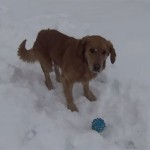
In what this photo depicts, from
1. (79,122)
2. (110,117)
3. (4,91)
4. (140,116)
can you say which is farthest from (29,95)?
(140,116)

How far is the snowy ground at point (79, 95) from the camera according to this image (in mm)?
4000

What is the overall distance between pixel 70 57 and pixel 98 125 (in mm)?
923

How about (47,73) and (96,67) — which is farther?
(47,73)

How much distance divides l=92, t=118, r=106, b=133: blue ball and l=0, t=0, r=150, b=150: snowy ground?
0.21ft

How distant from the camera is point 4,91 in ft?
15.2

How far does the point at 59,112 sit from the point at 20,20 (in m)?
3.14

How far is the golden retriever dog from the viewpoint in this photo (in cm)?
414

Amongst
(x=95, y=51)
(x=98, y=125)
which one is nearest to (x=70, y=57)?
(x=95, y=51)

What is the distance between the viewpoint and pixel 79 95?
5008mm

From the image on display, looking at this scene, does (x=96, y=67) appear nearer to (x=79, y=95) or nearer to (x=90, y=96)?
(x=90, y=96)

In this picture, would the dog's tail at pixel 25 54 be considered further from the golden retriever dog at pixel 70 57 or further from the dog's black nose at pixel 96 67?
the dog's black nose at pixel 96 67

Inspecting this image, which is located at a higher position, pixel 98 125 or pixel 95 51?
pixel 95 51

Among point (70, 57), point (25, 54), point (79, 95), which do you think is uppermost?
point (70, 57)

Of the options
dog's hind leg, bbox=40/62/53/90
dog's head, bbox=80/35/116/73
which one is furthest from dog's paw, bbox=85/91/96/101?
dog's head, bbox=80/35/116/73
